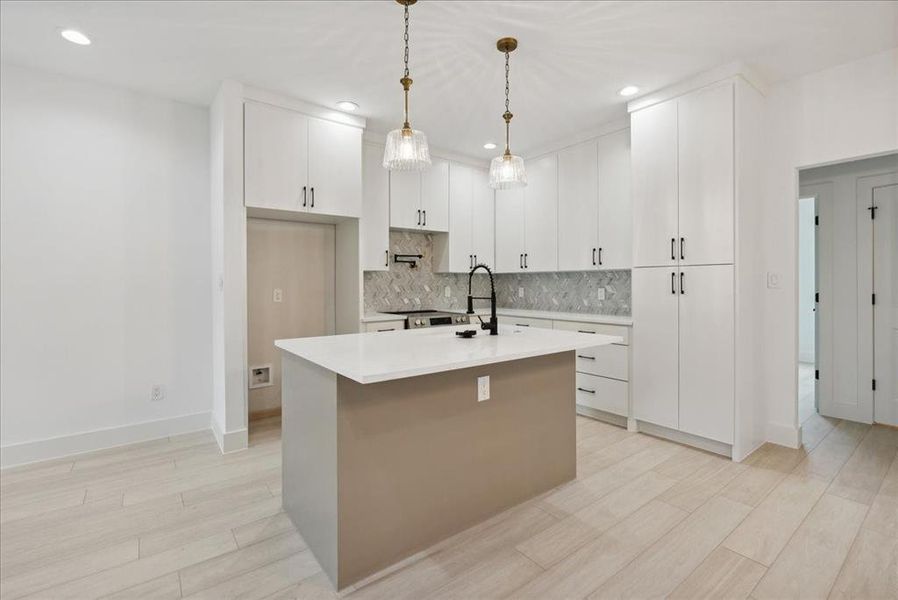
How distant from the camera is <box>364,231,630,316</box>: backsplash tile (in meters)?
4.38

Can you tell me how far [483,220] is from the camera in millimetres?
5074

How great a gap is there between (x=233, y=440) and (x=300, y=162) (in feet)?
7.31

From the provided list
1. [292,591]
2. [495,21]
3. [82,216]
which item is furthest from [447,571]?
[82,216]

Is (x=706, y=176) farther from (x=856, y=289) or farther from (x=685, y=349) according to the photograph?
(x=856, y=289)

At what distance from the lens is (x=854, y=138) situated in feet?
9.32

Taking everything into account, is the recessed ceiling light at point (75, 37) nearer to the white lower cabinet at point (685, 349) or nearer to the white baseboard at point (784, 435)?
the white lower cabinet at point (685, 349)

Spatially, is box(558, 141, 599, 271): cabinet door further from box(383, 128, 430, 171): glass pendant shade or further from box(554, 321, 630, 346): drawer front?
box(383, 128, 430, 171): glass pendant shade

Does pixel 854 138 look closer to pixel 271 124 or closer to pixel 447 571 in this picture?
pixel 447 571

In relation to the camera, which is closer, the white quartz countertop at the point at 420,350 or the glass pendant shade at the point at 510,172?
the white quartz countertop at the point at 420,350

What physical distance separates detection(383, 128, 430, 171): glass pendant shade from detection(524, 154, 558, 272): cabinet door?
2605 mm

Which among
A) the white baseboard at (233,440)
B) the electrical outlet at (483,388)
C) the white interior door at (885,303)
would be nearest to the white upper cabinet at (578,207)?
the white interior door at (885,303)

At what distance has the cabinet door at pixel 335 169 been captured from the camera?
11.6 ft

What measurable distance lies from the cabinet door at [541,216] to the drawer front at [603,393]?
4.09ft

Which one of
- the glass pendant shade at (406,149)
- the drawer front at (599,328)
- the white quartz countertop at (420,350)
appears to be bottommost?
the drawer front at (599,328)
